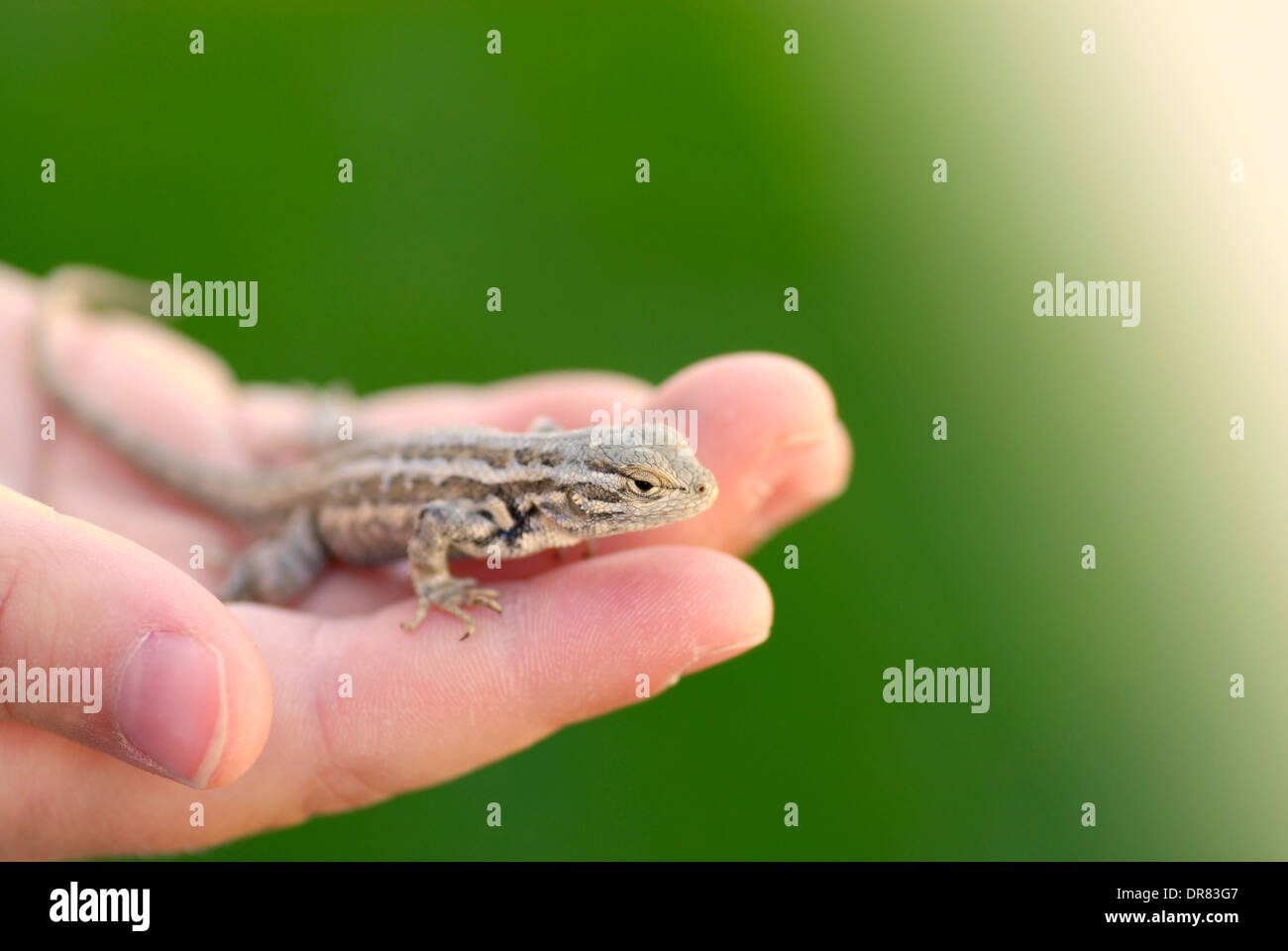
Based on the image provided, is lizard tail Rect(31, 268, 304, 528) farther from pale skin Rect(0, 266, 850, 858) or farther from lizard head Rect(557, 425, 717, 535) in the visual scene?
lizard head Rect(557, 425, 717, 535)

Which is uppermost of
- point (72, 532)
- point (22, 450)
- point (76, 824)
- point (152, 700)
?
point (22, 450)

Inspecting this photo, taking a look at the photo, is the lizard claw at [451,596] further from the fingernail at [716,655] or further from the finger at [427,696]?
the fingernail at [716,655]

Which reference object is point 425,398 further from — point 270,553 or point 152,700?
point 152,700

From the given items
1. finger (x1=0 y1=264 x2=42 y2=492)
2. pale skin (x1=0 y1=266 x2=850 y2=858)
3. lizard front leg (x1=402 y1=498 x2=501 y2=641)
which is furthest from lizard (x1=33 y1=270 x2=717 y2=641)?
finger (x1=0 y1=264 x2=42 y2=492)

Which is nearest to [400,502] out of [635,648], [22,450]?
[635,648]

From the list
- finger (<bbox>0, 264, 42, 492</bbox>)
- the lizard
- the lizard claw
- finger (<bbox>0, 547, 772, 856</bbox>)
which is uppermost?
finger (<bbox>0, 264, 42, 492</bbox>)

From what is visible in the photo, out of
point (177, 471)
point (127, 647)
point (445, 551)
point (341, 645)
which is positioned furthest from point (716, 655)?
Answer: point (177, 471)
